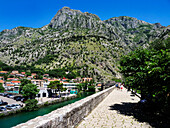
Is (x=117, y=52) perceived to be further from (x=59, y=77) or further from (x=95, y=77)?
(x=59, y=77)

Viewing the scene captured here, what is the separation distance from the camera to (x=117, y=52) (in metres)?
181

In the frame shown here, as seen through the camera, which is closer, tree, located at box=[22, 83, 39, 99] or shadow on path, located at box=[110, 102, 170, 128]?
shadow on path, located at box=[110, 102, 170, 128]

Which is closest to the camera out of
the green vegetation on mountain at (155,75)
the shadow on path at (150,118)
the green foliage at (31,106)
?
the green vegetation on mountain at (155,75)

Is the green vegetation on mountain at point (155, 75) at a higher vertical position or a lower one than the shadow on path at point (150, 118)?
higher

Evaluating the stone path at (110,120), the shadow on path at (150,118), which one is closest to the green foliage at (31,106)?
the stone path at (110,120)

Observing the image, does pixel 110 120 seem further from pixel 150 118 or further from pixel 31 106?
pixel 31 106

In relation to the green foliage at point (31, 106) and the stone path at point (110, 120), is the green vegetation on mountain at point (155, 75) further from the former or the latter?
the green foliage at point (31, 106)

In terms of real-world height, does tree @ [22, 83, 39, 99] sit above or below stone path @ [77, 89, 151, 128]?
below

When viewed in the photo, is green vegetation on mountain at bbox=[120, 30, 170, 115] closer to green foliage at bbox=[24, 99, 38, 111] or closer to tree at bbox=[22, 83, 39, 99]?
green foliage at bbox=[24, 99, 38, 111]

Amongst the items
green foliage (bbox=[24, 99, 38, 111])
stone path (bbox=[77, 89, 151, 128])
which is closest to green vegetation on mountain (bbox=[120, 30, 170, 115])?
stone path (bbox=[77, 89, 151, 128])

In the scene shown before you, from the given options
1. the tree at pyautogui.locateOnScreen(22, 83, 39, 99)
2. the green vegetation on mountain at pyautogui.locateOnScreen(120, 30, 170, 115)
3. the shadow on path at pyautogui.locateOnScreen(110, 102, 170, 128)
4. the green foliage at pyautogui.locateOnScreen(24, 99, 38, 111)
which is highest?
the green vegetation on mountain at pyautogui.locateOnScreen(120, 30, 170, 115)

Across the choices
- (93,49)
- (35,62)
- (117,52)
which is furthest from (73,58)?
(117,52)

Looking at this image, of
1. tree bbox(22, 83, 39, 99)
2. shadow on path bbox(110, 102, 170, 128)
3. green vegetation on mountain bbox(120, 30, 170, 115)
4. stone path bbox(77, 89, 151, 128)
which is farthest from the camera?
tree bbox(22, 83, 39, 99)

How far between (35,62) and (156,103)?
163446 mm
